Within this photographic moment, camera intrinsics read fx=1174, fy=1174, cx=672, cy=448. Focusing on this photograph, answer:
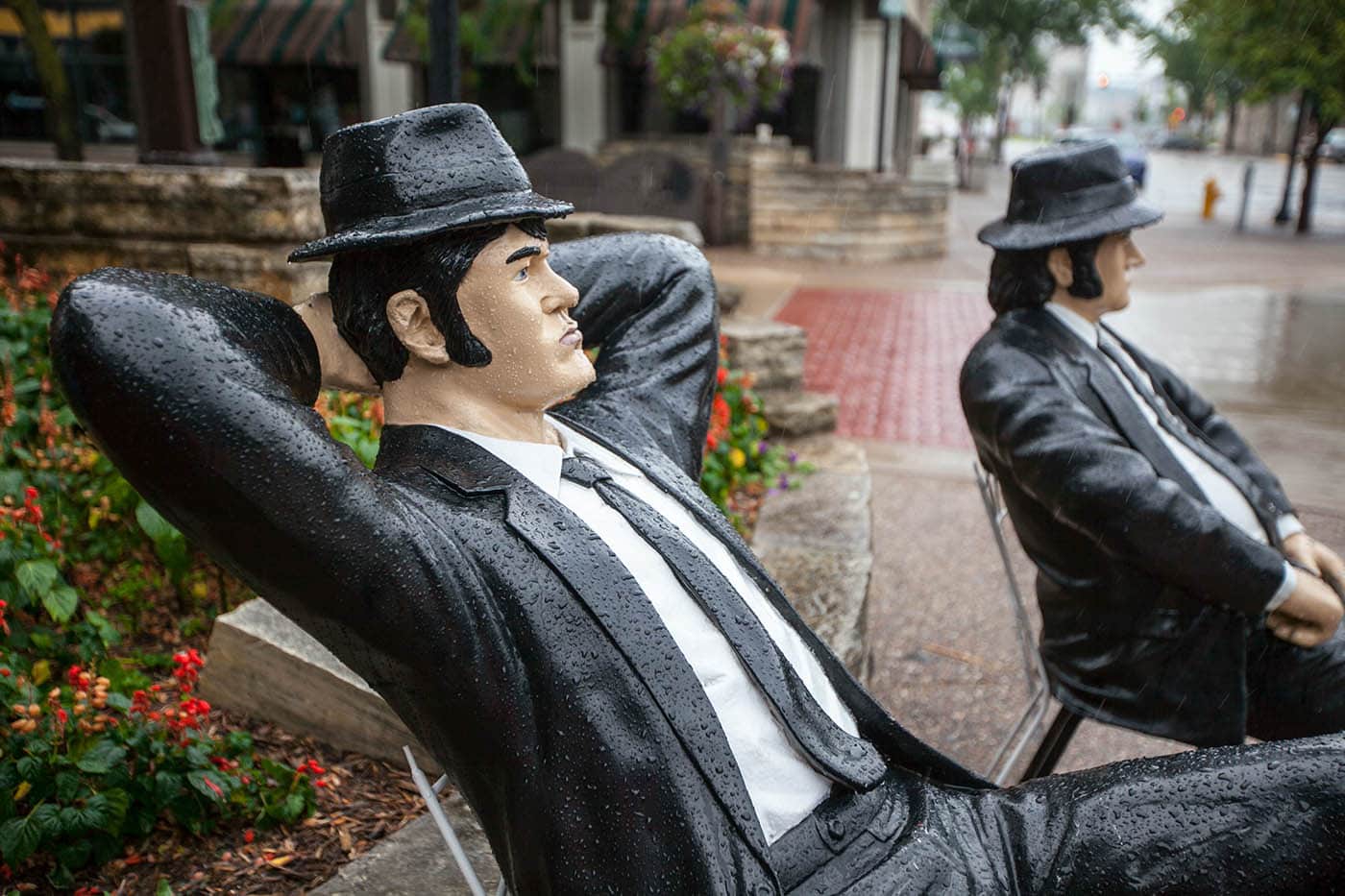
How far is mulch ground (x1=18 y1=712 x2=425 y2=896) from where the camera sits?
88.6 inches

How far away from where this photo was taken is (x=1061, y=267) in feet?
8.53

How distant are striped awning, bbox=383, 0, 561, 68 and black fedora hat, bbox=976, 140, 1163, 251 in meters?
11.8

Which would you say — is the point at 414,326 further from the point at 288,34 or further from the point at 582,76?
the point at 288,34

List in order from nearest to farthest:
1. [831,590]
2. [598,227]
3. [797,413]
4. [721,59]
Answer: [831,590]
[797,413]
[598,227]
[721,59]

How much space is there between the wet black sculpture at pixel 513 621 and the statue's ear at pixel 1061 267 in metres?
1.33

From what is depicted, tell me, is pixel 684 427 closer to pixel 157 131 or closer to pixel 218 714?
pixel 218 714

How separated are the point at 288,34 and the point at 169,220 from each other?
16176mm

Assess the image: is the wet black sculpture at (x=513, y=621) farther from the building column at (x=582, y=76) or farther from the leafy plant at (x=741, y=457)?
the building column at (x=582, y=76)

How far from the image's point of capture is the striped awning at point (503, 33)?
15031mm

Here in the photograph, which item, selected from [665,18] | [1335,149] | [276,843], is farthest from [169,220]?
[1335,149]

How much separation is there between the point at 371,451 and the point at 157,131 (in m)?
3.41

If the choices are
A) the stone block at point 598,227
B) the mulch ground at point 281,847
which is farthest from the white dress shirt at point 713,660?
the stone block at point 598,227

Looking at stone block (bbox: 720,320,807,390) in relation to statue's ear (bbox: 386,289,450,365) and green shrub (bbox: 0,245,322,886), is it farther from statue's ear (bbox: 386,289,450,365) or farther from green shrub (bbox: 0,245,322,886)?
statue's ear (bbox: 386,289,450,365)

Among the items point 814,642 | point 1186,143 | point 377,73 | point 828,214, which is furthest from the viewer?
point 1186,143
